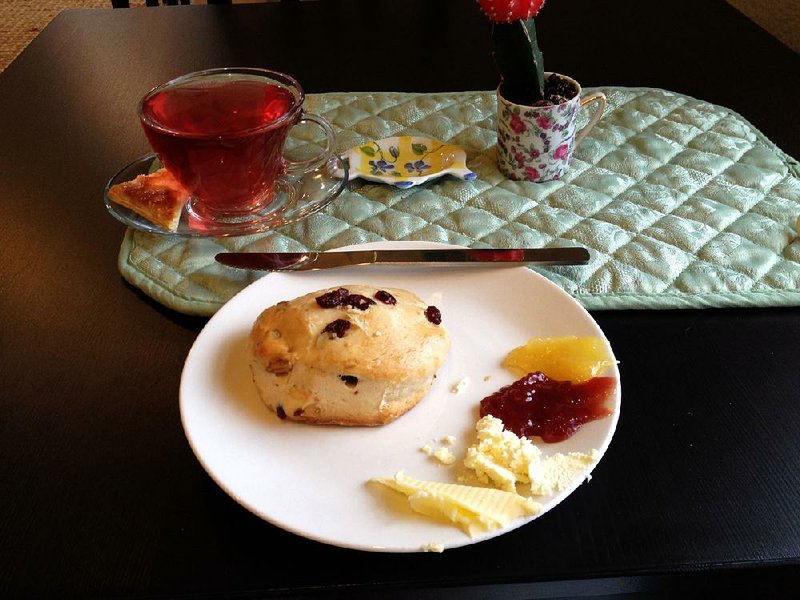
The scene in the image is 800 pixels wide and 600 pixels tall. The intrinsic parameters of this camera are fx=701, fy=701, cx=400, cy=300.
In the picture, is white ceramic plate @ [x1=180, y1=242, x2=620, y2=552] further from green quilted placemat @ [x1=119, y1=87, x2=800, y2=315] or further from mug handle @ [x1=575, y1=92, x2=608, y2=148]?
mug handle @ [x1=575, y1=92, x2=608, y2=148]

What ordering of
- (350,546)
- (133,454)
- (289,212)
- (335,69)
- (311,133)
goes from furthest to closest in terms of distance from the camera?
(335,69) → (311,133) → (289,212) → (133,454) → (350,546)

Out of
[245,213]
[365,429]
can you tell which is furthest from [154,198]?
[365,429]

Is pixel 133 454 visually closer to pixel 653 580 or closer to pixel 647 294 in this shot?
pixel 653 580

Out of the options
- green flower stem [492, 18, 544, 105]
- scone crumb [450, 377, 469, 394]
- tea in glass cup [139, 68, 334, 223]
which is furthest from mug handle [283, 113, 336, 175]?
scone crumb [450, 377, 469, 394]

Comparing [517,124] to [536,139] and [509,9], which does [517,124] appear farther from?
[509,9]

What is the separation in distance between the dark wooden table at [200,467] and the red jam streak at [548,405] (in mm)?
53

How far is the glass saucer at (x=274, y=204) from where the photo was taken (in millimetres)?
910

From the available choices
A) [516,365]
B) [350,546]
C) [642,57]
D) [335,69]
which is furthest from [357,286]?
[642,57]

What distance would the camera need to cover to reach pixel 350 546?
515 millimetres

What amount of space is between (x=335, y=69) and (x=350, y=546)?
1037 millimetres

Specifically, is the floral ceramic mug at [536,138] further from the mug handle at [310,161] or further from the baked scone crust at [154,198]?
the baked scone crust at [154,198]

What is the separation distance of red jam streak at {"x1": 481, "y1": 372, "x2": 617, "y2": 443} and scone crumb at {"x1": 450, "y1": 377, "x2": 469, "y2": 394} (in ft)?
0.09

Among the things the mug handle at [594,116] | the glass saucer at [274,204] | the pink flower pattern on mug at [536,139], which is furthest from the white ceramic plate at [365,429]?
the mug handle at [594,116]

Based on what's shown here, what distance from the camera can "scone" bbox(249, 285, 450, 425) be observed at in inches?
24.6
